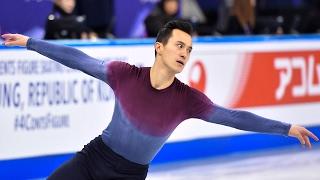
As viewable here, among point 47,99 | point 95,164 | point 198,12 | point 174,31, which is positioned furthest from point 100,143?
point 198,12

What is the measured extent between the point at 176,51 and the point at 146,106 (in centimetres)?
34

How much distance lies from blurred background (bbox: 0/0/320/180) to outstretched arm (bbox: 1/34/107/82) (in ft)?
9.80

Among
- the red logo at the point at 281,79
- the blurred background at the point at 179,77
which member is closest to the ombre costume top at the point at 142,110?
the blurred background at the point at 179,77

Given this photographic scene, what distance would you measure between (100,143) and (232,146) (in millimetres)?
5169

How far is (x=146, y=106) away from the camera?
436cm

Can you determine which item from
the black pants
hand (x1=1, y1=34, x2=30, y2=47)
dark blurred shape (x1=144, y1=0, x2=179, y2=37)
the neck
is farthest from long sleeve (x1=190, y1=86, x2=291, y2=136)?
dark blurred shape (x1=144, y1=0, x2=179, y2=37)

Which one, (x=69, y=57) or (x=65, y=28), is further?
(x=65, y=28)

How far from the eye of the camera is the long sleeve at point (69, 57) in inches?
167

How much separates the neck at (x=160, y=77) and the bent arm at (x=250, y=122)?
31cm

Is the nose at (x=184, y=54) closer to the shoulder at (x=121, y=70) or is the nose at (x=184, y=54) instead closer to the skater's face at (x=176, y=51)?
the skater's face at (x=176, y=51)

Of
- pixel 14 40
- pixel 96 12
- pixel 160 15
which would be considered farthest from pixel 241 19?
pixel 14 40

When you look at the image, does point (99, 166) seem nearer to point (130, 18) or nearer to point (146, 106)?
point (146, 106)

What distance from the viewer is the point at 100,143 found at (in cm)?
433

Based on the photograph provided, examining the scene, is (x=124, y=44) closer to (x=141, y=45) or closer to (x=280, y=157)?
(x=141, y=45)
